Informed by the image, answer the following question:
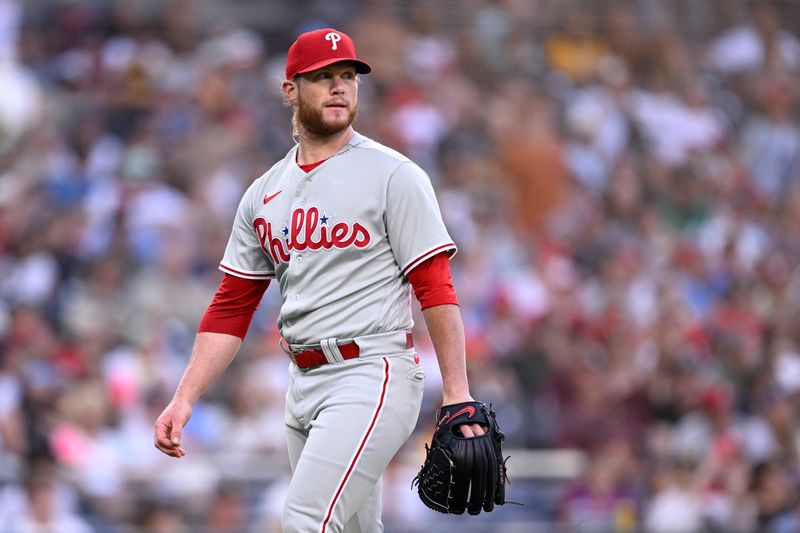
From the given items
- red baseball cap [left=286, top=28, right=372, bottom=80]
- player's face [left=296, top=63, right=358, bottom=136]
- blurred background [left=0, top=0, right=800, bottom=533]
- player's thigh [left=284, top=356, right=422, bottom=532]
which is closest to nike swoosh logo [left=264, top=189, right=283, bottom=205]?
player's face [left=296, top=63, right=358, bottom=136]

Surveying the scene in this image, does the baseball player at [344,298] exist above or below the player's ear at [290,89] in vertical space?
below

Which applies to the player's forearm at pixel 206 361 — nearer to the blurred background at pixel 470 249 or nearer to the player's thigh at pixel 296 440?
the player's thigh at pixel 296 440

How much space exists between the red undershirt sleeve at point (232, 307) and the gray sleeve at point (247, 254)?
30 mm

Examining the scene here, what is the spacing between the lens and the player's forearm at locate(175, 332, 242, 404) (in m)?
4.53

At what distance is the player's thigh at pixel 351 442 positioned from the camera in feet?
13.6

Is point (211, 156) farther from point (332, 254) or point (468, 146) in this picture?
point (332, 254)

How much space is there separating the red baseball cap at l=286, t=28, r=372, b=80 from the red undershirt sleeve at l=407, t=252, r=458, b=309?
2.30 feet

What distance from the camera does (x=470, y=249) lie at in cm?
1123

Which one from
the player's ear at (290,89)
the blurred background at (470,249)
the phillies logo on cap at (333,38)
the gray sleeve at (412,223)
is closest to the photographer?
the gray sleeve at (412,223)

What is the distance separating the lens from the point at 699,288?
1241 cm

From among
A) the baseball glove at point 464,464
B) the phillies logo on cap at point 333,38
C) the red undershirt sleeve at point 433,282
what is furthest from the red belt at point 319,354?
the phillies logo on cap at point 333,38

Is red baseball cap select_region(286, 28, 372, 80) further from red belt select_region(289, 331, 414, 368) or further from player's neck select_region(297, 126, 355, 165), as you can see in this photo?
red belt select_region(289, 331, 414, 368)

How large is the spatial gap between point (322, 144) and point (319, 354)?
711 mm

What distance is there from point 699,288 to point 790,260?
123 cm
